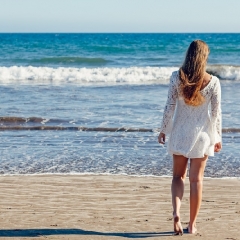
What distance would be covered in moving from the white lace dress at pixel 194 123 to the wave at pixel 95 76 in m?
17.3

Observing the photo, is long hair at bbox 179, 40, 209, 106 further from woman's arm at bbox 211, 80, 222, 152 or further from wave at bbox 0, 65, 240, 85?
wave at bbox 0, 65, 240, 85

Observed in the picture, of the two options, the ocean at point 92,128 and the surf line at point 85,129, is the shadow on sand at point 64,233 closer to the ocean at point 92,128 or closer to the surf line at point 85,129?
the ocean at point 92,128

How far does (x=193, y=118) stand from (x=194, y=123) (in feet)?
0.14

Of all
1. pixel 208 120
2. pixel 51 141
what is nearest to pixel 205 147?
pixel 208 120

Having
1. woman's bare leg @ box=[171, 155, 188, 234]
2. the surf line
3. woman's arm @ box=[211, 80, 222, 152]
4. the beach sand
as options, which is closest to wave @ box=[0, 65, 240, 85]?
the surf line

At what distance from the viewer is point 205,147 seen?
4.68m

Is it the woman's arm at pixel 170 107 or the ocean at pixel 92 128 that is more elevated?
the woman's arm at pixel 170 107

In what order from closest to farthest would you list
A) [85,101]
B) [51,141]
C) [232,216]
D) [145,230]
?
[145,230]
[232,216]
[51,141]
[85,101]

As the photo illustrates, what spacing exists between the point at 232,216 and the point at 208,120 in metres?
1.29

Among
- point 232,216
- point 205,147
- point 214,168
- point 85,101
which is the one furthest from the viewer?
point 85,101

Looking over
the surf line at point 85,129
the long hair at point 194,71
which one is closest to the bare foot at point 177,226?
the long hair at point 194,71

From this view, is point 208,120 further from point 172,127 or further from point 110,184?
point 110,184

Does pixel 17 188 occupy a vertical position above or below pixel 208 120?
below

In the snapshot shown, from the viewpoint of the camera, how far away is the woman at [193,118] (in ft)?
14.9
